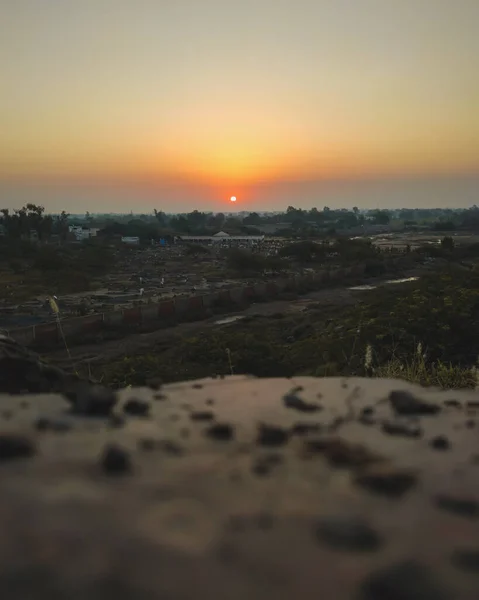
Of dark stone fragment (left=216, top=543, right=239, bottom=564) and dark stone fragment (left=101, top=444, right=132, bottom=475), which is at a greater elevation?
dark stone fragment (left=101, top=444, right=132, bottom=475)

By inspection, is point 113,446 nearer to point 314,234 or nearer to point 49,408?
point 49,408

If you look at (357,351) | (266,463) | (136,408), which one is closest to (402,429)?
(266,463)

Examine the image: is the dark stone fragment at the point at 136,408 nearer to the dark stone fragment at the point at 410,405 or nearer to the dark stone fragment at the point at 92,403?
the dark stone fragment at the point at 92,403

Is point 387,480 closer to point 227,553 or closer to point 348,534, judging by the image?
point 348,534

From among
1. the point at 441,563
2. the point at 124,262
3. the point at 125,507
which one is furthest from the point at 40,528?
the point at 124,262

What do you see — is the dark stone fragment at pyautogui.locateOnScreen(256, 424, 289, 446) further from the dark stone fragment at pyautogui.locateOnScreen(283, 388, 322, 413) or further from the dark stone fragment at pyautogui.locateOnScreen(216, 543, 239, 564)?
the dark stone fragment at pyautogui.locateOnScreen(216, 543, 239, 564)

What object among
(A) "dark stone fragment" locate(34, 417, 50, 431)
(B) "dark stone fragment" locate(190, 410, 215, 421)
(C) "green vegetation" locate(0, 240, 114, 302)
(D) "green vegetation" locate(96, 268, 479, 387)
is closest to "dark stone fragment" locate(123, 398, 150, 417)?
(B) "dark stone fragment" locate(190, 410, 215, 421)
